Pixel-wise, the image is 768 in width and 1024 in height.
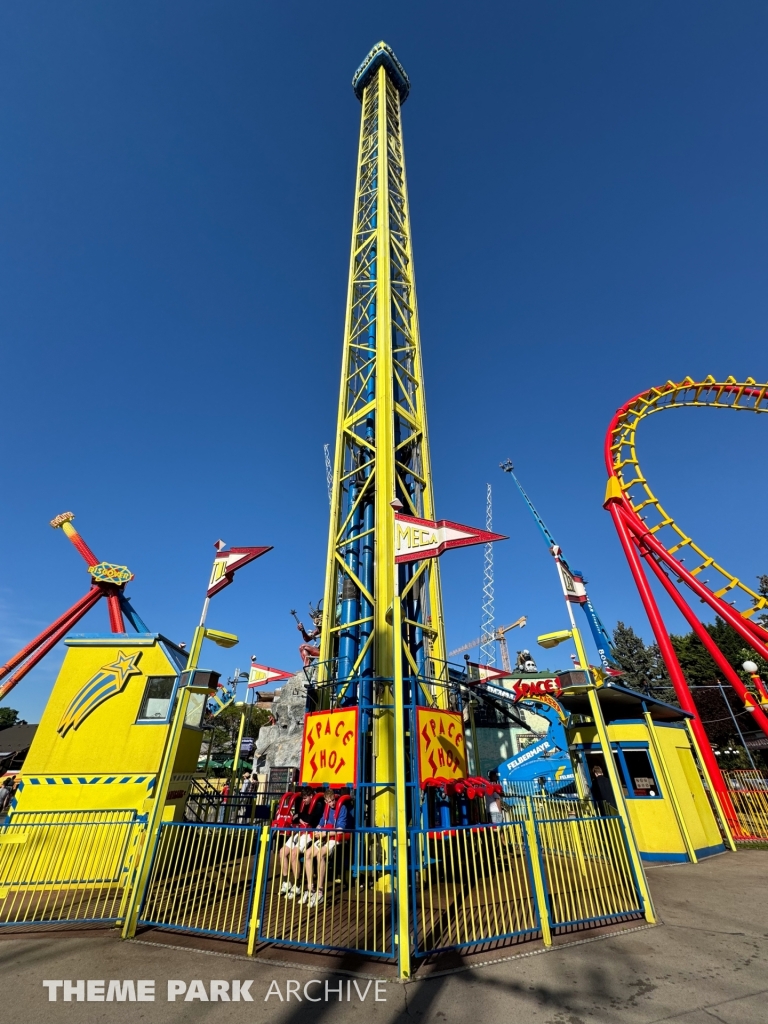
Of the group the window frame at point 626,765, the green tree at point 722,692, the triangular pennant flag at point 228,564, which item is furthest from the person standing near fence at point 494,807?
the green tree at point 722,692

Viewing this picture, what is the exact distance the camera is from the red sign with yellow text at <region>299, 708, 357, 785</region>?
27.9ft

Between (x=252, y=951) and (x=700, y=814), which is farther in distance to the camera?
(x=700, y=814)

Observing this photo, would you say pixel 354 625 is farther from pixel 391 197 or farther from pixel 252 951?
pixel 391 197

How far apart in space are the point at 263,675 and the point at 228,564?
8.15 metres

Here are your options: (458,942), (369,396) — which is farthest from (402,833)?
(369,396)

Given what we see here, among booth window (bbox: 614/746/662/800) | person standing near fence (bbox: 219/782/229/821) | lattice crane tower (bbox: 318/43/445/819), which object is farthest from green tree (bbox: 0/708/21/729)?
booth window (bbox: 614/746/662/800)

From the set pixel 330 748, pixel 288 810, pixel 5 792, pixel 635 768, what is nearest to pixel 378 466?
pixel 330 748

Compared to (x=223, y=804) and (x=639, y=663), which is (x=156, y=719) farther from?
(x=639, y=663)

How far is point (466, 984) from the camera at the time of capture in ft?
14.2

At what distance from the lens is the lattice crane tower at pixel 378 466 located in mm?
11148

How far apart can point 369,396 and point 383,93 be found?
60.5 feet

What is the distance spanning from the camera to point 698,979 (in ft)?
14.7

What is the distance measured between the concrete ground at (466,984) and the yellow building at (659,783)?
563cm

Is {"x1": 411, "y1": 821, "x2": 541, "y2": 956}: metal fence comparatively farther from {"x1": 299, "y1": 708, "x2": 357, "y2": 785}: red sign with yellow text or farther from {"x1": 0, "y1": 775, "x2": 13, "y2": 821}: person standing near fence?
{"x1": 0, "y1": 775, "x2": 13, "y2": 821}: person standing near fence
